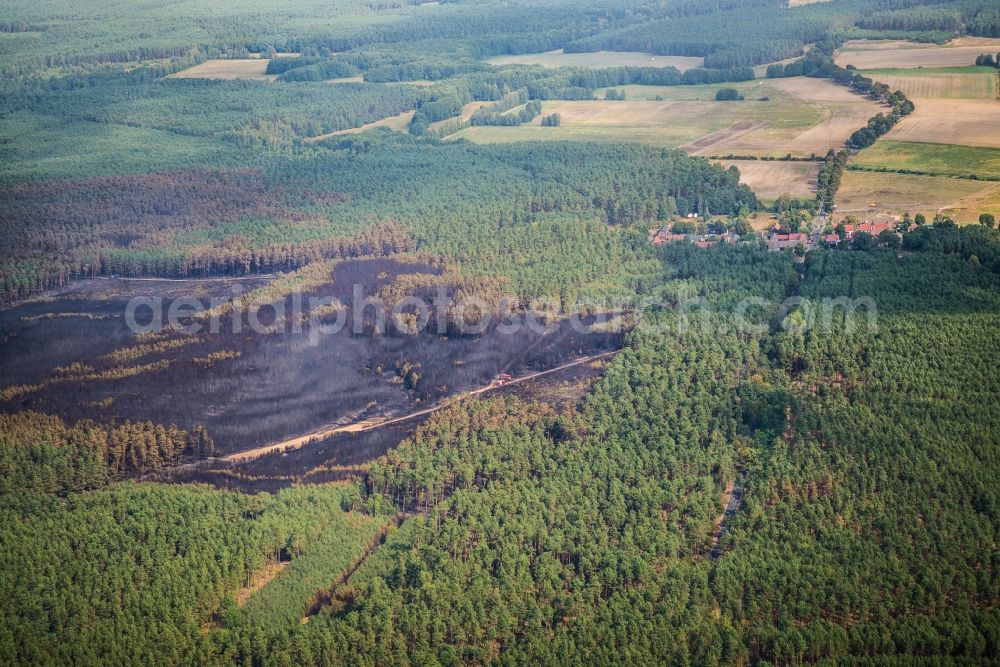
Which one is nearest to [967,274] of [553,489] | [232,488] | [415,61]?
[553,489]

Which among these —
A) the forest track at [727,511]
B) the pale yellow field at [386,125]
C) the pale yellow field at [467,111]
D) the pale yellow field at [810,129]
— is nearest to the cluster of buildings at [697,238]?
the pale yellow field at [810,129]

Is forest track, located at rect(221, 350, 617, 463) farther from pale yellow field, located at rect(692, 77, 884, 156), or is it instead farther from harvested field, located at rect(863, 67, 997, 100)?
harvested field, located at rect(863, 67, 997, 100)

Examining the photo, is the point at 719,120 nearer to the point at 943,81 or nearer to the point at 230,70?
the point at 943,81

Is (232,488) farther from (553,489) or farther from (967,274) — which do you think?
(967,274)

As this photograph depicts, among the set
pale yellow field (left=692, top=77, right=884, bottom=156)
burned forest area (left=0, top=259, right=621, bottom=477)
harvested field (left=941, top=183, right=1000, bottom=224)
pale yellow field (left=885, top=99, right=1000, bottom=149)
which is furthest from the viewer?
pale yellow field (left=692, top=77, right=884, bottom=156)

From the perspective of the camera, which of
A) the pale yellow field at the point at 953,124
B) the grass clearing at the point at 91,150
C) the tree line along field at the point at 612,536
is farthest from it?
the pale yellow field at the point at 953,124

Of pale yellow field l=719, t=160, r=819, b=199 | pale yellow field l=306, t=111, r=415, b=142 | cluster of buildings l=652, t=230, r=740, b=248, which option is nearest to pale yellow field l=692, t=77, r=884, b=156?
pale yellow field l=719, t=160, r=819, b=199

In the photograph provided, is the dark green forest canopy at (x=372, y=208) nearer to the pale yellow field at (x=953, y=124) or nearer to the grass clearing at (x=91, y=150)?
the grass clearing at (x=91, y=150)
